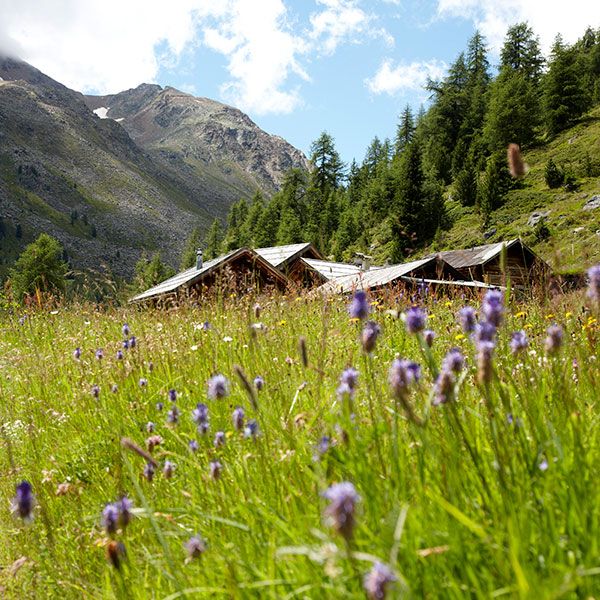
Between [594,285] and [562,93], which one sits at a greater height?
[562,93]

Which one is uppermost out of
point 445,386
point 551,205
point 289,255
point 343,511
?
point 551,205

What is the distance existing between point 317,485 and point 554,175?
228ft

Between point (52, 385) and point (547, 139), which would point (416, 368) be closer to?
point (52, 385)

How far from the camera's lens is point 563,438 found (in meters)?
1.83

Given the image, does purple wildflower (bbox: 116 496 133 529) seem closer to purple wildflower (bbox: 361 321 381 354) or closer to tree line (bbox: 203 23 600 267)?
purple wildflower (bbox: 361 321 381 354)

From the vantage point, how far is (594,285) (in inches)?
64.1

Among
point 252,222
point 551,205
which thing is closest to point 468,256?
point 551,205

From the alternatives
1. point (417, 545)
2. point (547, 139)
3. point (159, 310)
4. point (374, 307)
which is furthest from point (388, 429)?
point (547, 139)

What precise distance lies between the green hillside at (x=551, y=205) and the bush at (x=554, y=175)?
1.06m

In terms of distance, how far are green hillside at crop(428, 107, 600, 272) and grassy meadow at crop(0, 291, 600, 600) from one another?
45.6 meters

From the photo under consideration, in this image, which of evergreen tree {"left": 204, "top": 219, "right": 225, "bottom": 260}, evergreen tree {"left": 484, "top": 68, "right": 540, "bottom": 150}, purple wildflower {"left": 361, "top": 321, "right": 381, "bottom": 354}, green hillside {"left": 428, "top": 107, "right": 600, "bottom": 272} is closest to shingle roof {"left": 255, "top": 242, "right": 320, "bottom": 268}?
green hillside {"left": 428, "top": 107, "right": 600, "bottom": 272}

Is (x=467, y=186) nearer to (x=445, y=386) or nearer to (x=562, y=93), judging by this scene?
(x=562, y=93)

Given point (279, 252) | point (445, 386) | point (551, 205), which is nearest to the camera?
point (445, 386)

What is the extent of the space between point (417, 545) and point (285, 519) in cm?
64
